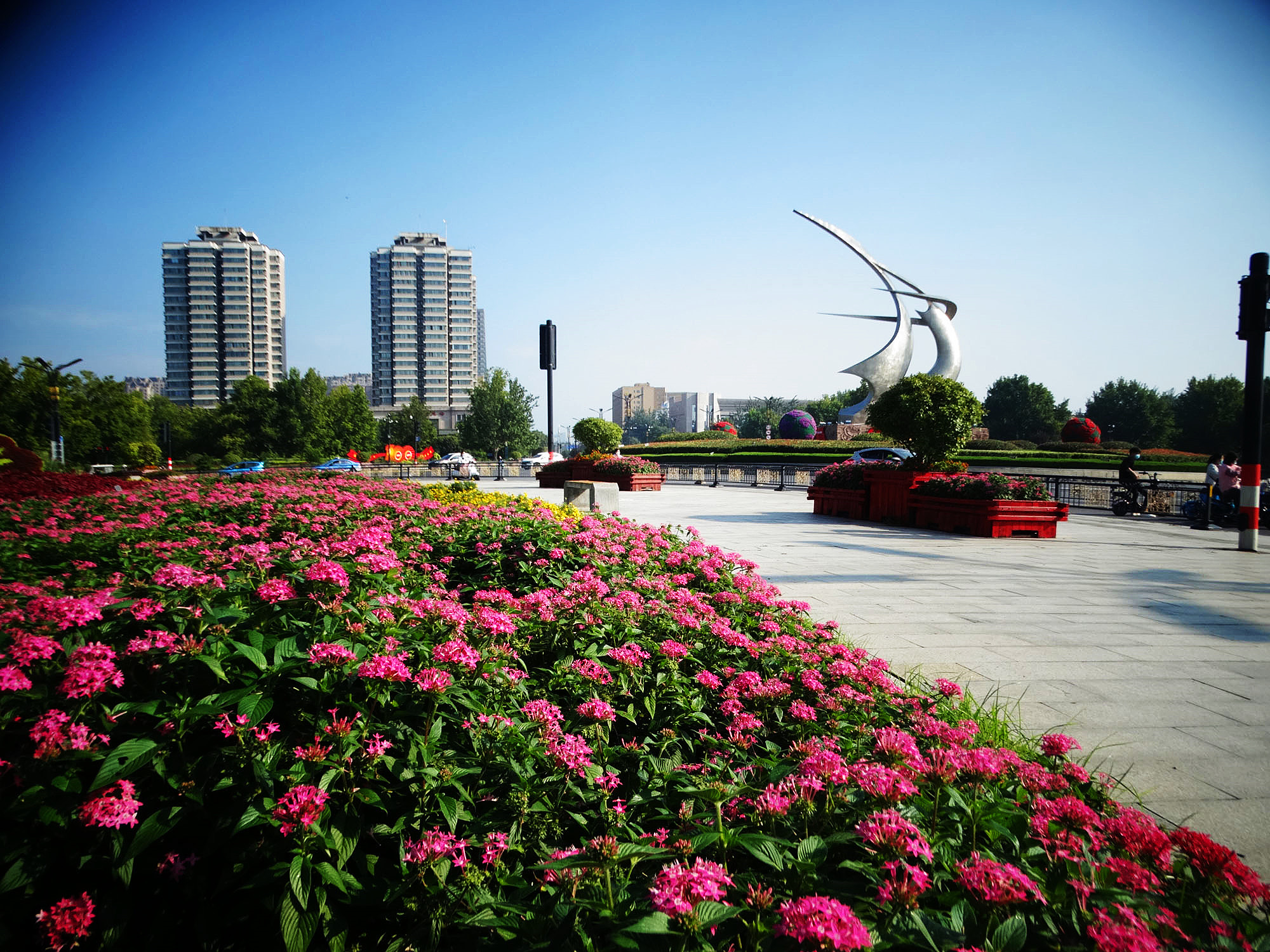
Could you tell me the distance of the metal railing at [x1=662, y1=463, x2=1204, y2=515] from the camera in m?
15.3

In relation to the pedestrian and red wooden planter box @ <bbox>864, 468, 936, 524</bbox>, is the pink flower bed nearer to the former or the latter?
red wooden planter box @ <bbox>864, 468, 936, 524</bbox>

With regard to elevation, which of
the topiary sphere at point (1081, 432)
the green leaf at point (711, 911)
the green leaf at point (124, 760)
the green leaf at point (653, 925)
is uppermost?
the topiary sphere at point (1081, 432)

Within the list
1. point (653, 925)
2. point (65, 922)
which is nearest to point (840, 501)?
point (653, 925)

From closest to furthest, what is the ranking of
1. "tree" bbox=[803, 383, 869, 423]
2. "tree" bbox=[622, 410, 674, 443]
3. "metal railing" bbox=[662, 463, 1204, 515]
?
"metal railing" bbox=[662, 463, 1204, 515], "tree" bbox=[803, 383, 869, 423], "tree" bbox=[622, 410, 674, 443]

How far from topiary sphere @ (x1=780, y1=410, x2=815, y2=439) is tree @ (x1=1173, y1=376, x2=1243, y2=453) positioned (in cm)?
3934

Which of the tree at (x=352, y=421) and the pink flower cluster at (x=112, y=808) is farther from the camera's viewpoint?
the tree at (x=352, y=421)

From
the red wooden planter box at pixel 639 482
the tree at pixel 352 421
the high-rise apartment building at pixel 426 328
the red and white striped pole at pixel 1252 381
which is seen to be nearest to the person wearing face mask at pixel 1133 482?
the red and white striped pole at pixel 1252 381

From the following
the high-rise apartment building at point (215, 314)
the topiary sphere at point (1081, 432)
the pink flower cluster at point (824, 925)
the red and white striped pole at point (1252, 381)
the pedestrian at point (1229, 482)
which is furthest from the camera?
the high-rise apartment building at point (215, 314)

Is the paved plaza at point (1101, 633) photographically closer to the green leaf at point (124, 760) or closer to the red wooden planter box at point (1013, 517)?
the red wooden planter box at point (1013, 517)

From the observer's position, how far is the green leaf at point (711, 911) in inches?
43.9

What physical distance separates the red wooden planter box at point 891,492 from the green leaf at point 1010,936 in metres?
11.8

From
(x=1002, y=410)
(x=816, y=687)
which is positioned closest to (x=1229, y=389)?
(x=1002, y=410)

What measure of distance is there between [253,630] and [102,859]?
0.59 m

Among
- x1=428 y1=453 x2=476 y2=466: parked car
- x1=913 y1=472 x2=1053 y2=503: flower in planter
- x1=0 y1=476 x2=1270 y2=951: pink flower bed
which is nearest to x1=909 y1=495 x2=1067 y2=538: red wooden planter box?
x1=913 y1=472 x2=1053 y2=503: flower in planter
